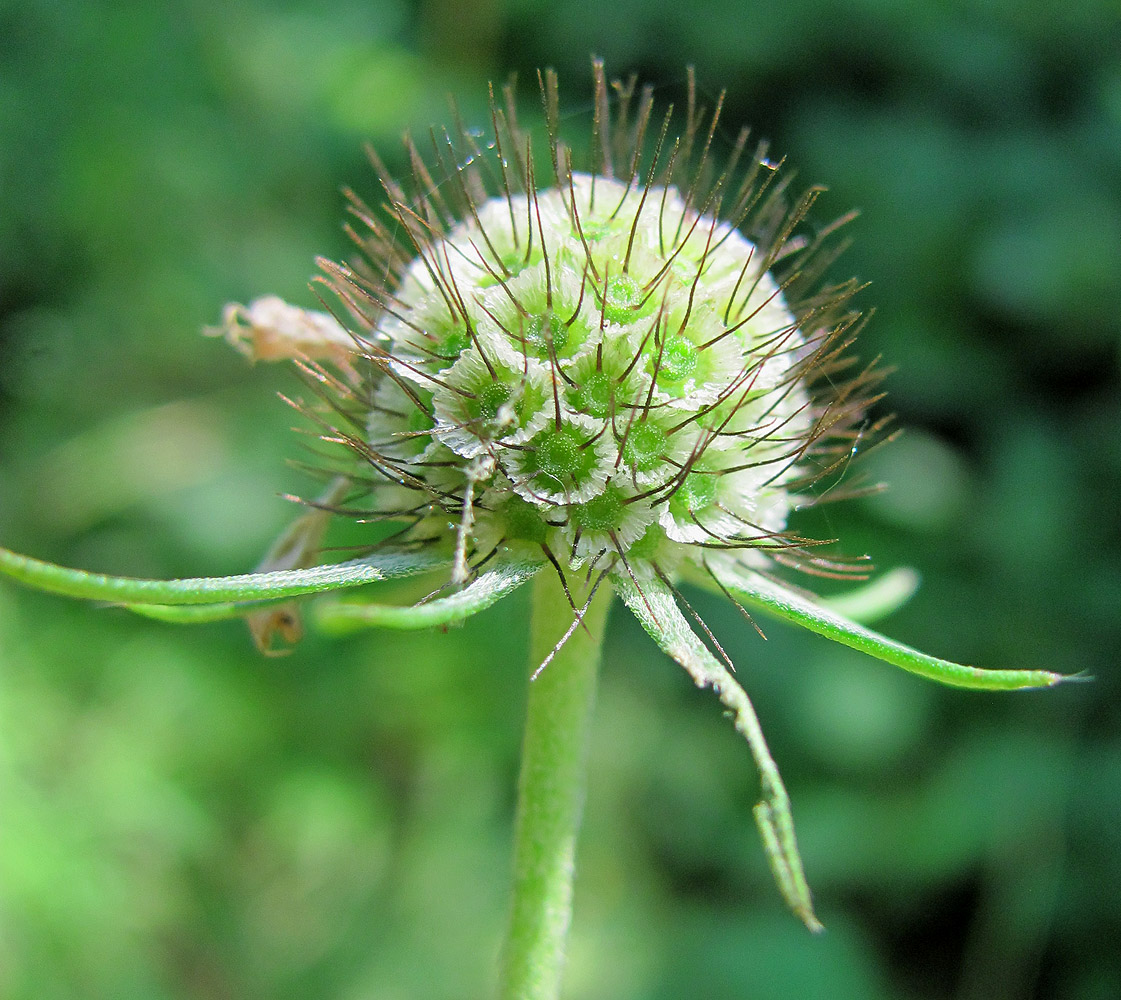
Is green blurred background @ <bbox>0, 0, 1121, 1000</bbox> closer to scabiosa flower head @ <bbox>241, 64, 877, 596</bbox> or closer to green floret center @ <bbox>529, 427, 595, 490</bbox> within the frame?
scabiosa flower head @ <bbox>241, 64, 877, 596</bbox>

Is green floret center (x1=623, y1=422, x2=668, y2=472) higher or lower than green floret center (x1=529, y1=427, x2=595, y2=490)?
below

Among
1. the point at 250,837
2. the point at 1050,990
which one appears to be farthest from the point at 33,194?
the point at 1050,990

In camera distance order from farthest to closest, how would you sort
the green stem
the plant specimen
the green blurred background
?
the green blurred background
the green stem
the plant specimen

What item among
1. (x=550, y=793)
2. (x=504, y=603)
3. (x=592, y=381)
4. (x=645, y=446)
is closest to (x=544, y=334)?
(x=592, y=381)

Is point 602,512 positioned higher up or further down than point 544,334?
further down

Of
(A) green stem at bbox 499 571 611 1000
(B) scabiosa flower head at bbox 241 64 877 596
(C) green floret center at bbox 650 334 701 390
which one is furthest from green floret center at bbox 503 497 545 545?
(C) green floret center at bbox 650 334 701 390

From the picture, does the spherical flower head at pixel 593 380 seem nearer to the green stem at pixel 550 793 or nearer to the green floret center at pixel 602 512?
the green floret center at pixel 602 512

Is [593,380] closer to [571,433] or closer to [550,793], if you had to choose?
[571,433]

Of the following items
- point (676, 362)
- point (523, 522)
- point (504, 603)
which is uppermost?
point (504, 603)
